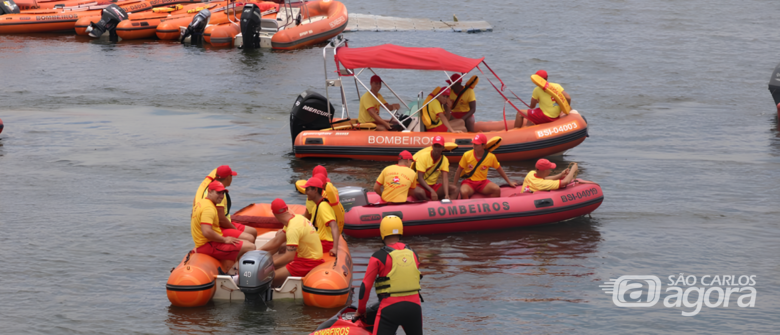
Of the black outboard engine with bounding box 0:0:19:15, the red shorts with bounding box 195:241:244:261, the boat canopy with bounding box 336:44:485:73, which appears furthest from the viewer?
the black outboard engine with bounding box 0:0:19:15

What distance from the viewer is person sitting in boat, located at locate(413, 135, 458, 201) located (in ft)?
34.3

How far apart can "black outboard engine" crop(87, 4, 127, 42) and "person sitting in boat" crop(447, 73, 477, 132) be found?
20646 millimetres

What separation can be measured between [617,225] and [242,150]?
311 inches

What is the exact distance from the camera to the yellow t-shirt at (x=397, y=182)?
10.3 m

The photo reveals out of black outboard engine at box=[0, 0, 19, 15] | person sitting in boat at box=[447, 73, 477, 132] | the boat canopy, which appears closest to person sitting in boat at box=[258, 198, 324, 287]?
the boat canopy

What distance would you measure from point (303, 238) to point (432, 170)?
10.4 feet

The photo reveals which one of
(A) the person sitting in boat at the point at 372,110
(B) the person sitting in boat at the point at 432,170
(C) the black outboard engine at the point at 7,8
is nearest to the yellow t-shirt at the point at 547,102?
(A) the person sitting in boat at the point at 372,110

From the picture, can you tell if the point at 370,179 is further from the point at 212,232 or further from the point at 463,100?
the point at 212,232

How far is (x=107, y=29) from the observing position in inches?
1198

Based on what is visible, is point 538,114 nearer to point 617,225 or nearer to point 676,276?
point 617,225

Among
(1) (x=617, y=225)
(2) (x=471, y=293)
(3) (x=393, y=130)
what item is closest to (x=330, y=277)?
(2) (x=471, y=293)

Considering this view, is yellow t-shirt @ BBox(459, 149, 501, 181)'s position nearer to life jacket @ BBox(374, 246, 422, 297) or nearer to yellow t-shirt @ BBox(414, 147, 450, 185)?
yellow t-shirt @ BBox(414, 147, 450, 185)

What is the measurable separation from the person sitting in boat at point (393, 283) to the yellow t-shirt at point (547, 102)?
843cm

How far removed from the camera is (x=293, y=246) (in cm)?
791
